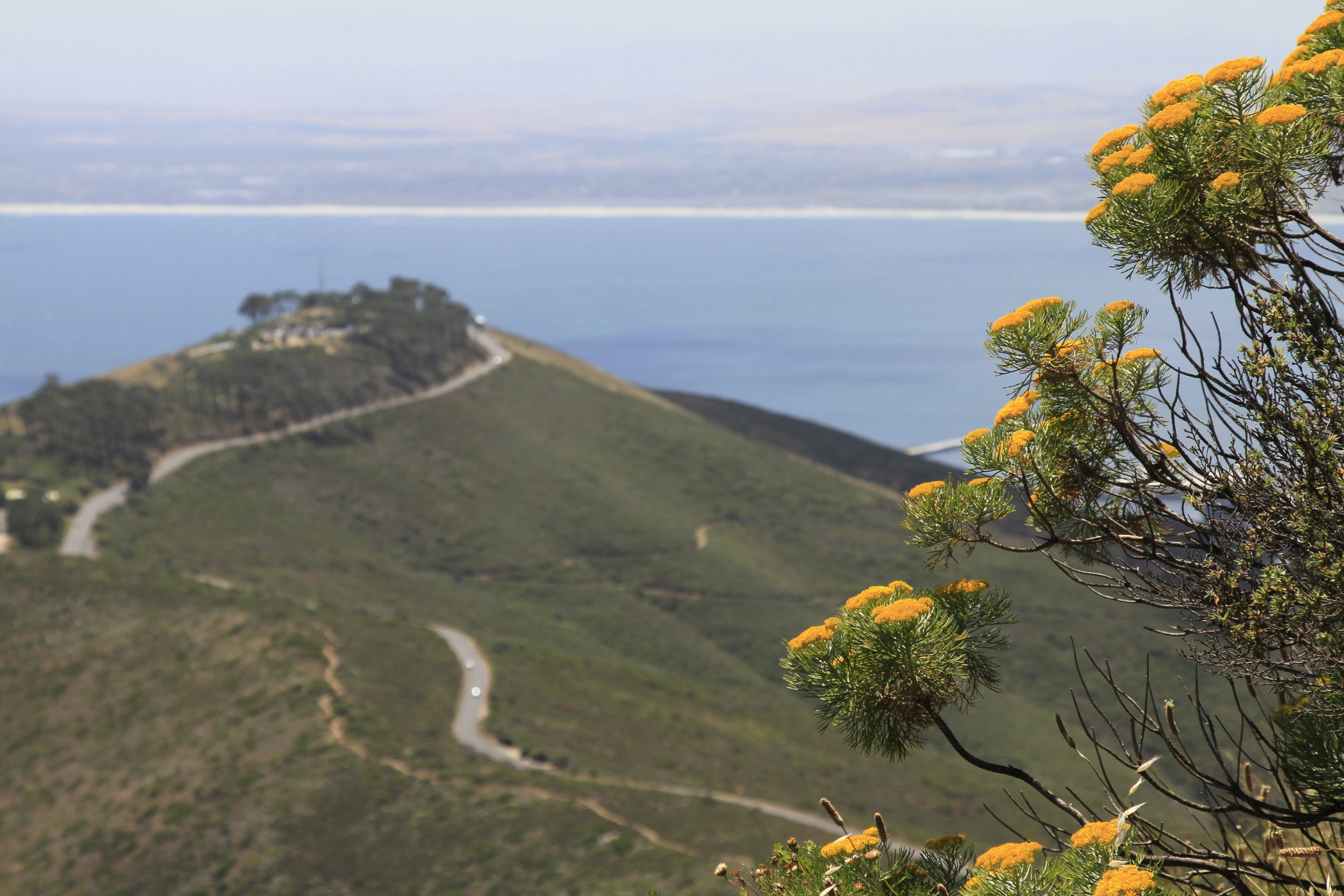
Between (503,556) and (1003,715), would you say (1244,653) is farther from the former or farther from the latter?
(503,556)

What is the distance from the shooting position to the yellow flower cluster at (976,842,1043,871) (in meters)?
3.81

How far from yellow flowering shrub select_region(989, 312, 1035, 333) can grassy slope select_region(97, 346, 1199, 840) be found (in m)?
35.7

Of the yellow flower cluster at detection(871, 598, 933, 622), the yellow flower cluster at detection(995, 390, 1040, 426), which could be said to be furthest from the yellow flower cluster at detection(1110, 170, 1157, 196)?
the yellow flower cluster at detection(871, 598, 933, 622)

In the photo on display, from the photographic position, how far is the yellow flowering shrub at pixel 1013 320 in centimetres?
484

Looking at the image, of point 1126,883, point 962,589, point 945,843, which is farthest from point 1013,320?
point 1126,883

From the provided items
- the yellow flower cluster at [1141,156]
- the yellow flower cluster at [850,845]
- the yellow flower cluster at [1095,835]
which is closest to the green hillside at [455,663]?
the yellow flower cluster at [850,845]

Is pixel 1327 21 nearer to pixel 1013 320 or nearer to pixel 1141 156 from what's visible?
pixel 1141 156

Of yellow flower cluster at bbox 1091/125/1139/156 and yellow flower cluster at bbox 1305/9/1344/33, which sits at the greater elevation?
yellow flower cluster at bbox 1305/9/1344/33

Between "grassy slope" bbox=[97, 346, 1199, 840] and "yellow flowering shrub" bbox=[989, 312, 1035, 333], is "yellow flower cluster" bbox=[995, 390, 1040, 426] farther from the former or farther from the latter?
"grassy slope" bbox=[97, 346, 1199, 840]

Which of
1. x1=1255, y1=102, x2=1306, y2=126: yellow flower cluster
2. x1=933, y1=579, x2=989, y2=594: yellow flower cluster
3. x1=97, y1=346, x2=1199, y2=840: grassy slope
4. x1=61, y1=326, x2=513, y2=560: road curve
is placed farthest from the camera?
x1=61, y1=326, x2=513, y2=560: road curve

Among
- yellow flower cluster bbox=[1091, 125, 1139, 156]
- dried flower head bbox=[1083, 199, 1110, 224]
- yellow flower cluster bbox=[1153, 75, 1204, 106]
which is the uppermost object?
yellow flower cluster bbox=[1153, 75, 1204, 106]

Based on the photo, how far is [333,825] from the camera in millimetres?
31000

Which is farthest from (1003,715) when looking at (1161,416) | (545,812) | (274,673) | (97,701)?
(1161,416)

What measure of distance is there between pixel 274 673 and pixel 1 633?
A: 12016 millimetres
